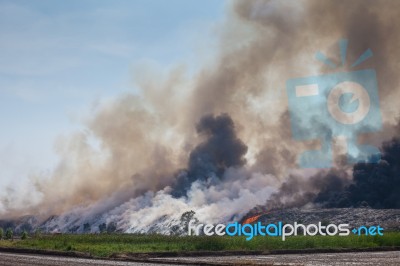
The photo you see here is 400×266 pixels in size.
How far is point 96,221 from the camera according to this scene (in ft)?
631

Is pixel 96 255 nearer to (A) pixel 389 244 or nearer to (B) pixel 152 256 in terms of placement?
(B) pixel 152 256

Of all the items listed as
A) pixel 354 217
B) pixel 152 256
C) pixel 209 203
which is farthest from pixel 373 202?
pixel 152 256

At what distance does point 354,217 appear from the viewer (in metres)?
124

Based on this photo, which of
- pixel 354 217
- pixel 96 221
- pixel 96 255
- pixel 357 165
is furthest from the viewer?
pixel 96 221

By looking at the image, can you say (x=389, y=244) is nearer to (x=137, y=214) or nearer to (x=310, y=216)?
(x=310, y=216)

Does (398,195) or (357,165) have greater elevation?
(357,165)

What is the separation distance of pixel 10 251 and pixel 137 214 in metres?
118

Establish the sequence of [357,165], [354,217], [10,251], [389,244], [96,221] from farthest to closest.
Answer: [96,221] < [357,165] < [354,217] < [389,244] < [10,251]

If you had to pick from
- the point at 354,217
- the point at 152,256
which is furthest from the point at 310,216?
the point at 152,256

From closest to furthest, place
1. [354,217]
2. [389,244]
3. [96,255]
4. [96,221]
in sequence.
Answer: [96,255], [389,244], [354,217], [96,221]

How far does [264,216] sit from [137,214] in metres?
54.3

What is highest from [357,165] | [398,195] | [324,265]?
[357,165]

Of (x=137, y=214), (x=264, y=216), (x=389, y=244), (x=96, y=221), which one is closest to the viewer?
(x=389, y=244)

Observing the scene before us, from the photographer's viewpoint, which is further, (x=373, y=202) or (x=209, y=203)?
(x=209, y=203)
